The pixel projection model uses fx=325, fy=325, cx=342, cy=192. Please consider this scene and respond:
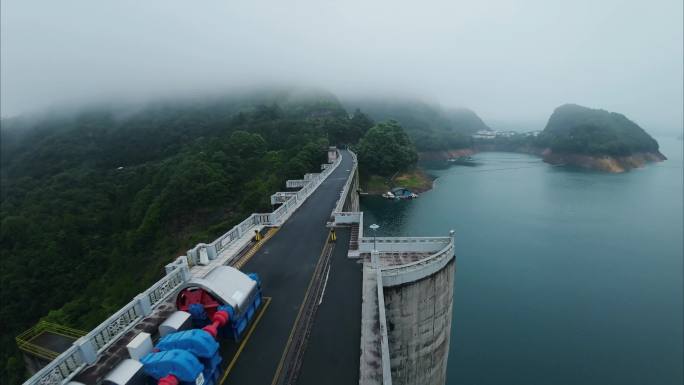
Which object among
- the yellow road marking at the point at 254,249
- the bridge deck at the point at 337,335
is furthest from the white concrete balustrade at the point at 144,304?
the bridge deck at the point at 337,335

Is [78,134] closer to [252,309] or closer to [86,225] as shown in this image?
[86,225]

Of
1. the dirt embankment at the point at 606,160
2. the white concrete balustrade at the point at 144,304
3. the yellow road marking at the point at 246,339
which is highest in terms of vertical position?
the white concrete balustrade at the point at 144,304

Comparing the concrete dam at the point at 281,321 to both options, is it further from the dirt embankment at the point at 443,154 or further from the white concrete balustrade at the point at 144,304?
the dirt embankment at the point at 443,154

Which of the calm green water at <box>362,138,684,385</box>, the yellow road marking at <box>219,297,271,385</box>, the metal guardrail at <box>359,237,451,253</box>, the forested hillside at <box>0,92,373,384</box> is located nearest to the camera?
the yellow road marking at <box>219,297,271,385</box>

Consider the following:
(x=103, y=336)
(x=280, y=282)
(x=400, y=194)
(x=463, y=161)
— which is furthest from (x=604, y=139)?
(x=103, y=336)

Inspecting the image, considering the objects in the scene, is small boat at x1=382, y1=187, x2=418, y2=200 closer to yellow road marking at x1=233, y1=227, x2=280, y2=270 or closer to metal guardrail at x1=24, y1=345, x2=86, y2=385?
yellow road marking at x1=233, y1=227, x2=280, y2=270

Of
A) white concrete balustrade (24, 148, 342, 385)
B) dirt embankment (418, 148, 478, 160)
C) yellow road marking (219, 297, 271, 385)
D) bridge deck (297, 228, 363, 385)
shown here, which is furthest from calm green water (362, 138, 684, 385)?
dirt embankment (418, 148, 478, 160)
